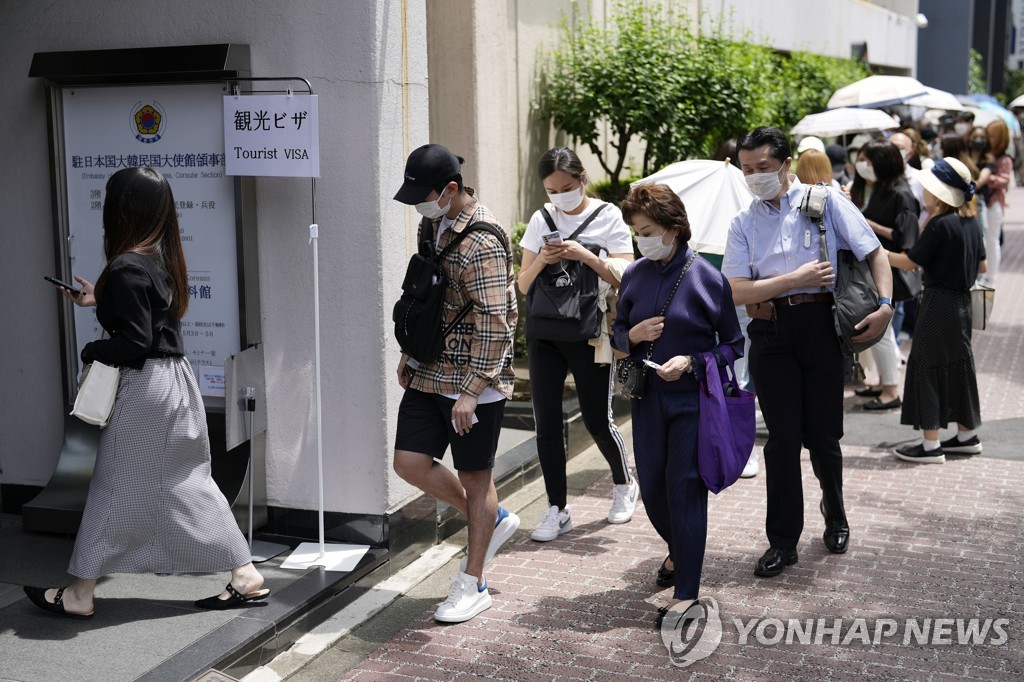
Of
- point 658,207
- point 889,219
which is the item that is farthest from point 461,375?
point 889,219

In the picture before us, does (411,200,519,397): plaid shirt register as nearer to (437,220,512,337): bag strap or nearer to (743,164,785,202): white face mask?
(437,220,512,337): bag strap

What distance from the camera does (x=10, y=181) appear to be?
617 cm

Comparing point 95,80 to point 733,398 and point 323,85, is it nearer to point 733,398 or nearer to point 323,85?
point 323,85

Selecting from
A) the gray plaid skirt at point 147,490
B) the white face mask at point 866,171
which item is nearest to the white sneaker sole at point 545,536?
the gray plaid skirt at point 147,490

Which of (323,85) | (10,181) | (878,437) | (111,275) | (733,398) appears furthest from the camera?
(878,437)

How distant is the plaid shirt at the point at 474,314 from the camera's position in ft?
16.1

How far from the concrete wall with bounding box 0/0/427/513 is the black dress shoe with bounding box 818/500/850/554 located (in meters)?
2.15

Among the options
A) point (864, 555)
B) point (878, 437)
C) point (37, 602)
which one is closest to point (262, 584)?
point (37, 602)

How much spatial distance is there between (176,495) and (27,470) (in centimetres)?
200

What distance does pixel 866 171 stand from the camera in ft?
30.1

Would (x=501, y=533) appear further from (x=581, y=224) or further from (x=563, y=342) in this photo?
(x=581, y=224)

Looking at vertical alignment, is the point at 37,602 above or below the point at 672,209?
below

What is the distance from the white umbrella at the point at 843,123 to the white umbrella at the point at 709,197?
5.39 m

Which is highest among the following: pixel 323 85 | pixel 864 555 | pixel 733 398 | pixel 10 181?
pixel 323 85
